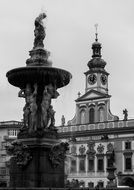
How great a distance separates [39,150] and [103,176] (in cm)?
4699

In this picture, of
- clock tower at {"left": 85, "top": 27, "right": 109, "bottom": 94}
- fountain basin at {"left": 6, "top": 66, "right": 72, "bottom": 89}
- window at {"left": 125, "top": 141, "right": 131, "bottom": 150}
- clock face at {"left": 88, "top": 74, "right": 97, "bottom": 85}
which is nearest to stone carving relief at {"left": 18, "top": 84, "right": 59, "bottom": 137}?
fountain basin at {"left": 6, "top": 66, "right": 72, "bottom": 89}

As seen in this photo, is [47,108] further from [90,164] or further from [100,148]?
[90,164]

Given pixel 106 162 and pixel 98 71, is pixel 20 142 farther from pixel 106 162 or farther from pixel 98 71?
pixel 98 71

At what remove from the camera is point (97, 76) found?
218 feet

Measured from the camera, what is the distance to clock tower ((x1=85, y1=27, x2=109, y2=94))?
217 feet

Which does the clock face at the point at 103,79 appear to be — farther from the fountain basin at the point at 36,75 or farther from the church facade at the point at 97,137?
the fountain basin at the point at 36,75

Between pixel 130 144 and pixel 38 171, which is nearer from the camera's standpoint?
pixel 38 171

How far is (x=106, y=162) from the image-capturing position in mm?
61156

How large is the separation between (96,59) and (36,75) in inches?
2071

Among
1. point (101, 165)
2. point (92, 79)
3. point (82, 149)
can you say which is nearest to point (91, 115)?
point (82, 149)

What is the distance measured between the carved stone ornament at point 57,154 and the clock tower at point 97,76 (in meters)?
49.9

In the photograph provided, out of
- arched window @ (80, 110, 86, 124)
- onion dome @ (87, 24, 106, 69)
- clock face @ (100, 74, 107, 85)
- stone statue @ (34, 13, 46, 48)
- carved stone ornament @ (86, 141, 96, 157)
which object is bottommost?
carved stone ornament @ (86, 141, 96, 157)

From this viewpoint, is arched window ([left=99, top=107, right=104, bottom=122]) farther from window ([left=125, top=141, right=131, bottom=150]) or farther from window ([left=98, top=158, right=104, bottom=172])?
window ([left=98, top=158, right=104, bottom=172])

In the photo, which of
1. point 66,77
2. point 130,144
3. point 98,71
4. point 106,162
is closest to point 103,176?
point 106,162
